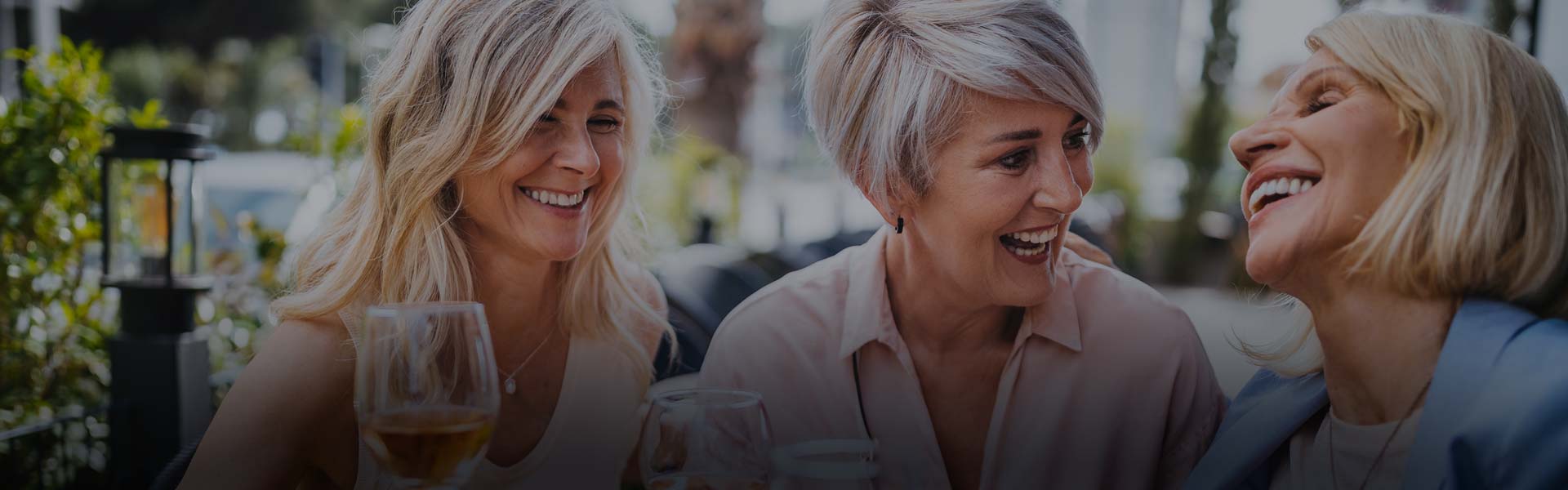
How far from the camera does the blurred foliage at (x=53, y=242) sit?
212 centimetres

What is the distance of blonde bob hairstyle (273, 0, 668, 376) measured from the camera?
4.42ft

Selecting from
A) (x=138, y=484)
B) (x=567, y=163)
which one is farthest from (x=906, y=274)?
(x=138, y=484)

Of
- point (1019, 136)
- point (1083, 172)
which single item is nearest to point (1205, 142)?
point (1083, 172)

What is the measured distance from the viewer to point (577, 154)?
142 cm

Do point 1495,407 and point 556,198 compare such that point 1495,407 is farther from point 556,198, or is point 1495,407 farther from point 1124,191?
point 1124,191

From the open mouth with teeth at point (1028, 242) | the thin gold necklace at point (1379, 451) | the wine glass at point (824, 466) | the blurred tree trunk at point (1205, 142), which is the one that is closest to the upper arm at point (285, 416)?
the wine glass at point (824, 466)

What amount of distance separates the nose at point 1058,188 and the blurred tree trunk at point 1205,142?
64cm

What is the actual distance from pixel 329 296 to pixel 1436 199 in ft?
4.55

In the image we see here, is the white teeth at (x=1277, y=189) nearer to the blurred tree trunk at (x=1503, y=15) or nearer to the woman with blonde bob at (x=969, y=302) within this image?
the woman with blonde bob at (x=969, y=302)

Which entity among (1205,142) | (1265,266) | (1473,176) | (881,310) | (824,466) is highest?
(1205,142)

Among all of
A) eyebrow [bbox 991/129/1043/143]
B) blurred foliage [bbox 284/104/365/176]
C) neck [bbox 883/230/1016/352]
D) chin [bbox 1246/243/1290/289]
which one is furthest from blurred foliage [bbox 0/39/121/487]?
chin [bbox 1246/243/1290/289]

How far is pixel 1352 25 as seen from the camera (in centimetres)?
117

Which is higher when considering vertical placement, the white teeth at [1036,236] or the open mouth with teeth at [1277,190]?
the open mouth with teeth at [1277,190]

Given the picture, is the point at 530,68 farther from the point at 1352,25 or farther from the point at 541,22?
the point at 1352,25
